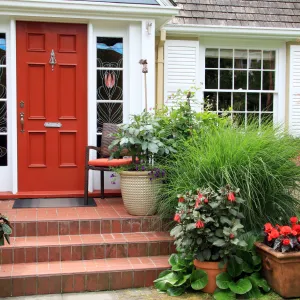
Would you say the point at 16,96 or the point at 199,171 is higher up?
the point at 16,96

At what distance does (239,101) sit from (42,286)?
14.7 ft

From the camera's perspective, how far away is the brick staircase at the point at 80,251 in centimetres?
438

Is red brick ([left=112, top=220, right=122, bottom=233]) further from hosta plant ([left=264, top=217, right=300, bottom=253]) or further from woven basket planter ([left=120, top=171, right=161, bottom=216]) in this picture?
hosta plant ([left=264, top=217, right=300, bottom=253])

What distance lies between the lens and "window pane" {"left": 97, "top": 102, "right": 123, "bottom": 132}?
664 centimetres

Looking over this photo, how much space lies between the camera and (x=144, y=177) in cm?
532

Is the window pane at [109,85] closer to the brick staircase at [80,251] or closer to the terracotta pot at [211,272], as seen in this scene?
the brick staircase at [80,251]

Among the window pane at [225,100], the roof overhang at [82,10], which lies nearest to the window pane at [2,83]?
the roof overhang at [82,10]

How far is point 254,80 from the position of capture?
7621mm

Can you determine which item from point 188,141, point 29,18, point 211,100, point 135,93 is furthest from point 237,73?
point 29,18

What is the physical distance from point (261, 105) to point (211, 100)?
83 cm

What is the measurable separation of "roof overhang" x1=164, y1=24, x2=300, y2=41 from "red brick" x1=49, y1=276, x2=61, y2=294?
4.03 m

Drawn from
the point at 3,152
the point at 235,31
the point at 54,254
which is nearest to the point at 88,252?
the point at 54,254

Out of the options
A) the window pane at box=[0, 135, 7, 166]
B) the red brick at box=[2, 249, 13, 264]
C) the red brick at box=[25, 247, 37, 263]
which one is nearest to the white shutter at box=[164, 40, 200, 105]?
the window pane at box=[0, 135, 7, 166]

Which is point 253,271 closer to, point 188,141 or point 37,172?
point 188,141
